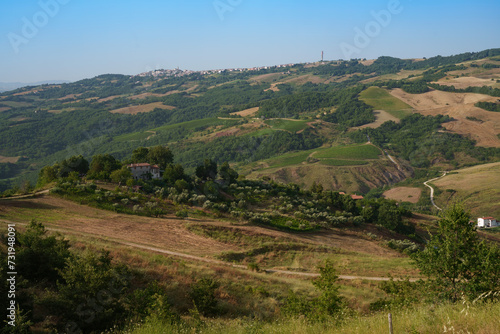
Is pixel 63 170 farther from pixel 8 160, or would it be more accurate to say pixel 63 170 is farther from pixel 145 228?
pixel 8 160

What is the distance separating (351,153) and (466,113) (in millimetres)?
73818

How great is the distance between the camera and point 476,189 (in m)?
93.7

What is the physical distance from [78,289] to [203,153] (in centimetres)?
14006

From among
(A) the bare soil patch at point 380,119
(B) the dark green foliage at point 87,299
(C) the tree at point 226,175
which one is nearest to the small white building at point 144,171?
(C) the tree at point 226,175

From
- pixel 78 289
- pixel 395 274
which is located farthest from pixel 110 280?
pixel 395 274

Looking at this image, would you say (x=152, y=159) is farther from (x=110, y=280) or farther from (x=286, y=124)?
(x=286, y=124)

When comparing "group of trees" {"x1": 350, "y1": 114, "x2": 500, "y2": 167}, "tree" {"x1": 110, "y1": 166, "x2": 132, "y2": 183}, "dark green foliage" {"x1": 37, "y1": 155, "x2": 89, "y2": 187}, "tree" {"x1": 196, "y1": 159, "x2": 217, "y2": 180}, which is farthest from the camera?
"group of trees" {"x1": 350, "y1": 114, "x2": 500, "y2": 167}

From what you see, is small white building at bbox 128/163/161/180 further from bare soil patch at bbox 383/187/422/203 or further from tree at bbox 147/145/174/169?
bare soil patch at bbox 383/187/422/203

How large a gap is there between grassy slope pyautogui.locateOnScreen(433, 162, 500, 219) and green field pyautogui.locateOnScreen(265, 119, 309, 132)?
7161 centimetres

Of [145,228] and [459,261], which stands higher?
[459,261]

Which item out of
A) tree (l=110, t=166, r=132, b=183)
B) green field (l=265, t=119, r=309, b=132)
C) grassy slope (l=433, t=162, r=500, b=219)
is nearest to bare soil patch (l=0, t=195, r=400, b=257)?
tree (l=110, t=166, r=132, b=183)

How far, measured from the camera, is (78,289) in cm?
1215

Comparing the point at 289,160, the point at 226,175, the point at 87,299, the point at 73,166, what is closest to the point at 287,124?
the point at 289,160

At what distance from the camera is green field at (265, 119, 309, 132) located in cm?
16706
